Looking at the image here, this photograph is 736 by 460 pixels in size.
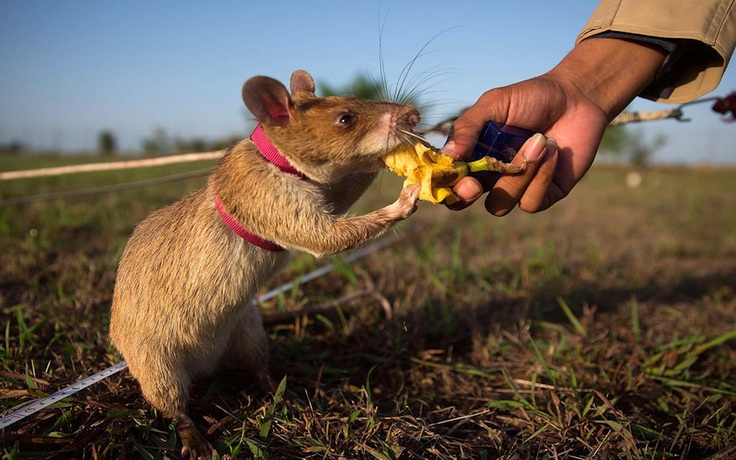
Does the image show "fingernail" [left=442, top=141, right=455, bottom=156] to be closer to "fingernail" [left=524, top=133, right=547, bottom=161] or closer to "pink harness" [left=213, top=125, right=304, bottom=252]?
"fingernail" [left=524, top=133, right=547, bottom=161]

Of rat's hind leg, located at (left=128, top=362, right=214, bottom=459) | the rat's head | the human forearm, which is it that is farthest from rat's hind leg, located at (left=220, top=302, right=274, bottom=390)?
the human forearm

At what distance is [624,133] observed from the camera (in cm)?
4750

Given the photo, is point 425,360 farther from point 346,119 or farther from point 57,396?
point 57,396

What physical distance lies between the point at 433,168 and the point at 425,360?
1289mm

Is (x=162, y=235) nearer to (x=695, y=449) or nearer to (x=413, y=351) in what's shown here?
(x=413, y=351)

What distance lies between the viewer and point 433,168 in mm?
2139

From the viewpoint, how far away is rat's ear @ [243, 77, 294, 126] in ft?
6.43

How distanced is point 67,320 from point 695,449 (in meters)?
3.34

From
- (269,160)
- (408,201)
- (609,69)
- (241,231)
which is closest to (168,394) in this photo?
(241,231)

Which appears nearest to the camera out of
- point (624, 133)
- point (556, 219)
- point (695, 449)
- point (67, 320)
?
point (695, 449)

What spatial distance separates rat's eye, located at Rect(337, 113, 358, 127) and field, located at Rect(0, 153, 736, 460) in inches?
26.8

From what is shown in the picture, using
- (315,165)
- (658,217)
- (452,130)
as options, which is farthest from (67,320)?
(658,217)

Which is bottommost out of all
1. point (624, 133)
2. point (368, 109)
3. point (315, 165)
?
point (624, 133)

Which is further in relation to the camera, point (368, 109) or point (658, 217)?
point (658, 217)
